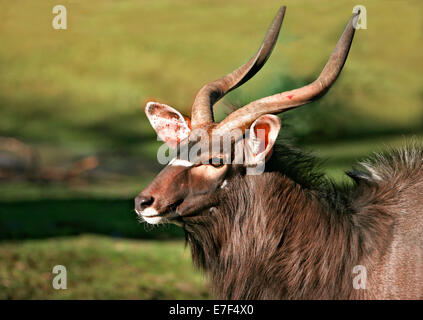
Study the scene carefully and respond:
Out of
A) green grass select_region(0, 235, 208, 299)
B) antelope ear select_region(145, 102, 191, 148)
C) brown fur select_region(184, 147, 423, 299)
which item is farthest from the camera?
green grass select_region(0, 235, 208, 299)

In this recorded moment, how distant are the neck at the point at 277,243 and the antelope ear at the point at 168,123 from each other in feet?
1.83

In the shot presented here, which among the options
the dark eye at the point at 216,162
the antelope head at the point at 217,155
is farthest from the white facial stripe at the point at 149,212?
the dark eye at the point at 216,162

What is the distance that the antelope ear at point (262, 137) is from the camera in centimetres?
349

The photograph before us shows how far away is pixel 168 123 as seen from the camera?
13.4 feet

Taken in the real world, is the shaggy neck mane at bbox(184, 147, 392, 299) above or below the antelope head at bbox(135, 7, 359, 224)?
below

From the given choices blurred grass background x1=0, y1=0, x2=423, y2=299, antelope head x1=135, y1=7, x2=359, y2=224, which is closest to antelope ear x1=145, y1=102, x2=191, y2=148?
antelope head x1=135, y1=7, x2=359, y2=224

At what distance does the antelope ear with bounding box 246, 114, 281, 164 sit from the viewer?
3.49 meters

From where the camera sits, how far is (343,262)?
3.67m

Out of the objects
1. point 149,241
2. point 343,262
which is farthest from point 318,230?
point 149,241

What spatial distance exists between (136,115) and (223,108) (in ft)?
33.6

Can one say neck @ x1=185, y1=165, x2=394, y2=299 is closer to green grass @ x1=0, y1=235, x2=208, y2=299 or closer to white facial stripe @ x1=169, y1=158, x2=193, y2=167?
white facial stripe @ x1=169, y1=158, x2=193, y2=167

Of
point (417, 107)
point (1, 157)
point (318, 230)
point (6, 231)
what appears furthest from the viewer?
point (417, 107)

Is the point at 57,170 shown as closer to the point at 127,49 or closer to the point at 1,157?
the point at 1,157

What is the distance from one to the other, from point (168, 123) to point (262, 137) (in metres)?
0.77
